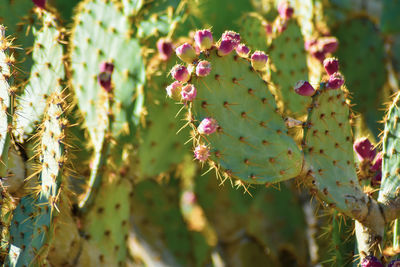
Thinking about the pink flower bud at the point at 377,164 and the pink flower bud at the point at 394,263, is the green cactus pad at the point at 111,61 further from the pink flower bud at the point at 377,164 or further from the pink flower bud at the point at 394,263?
the pink flower bud at the point at 394,263

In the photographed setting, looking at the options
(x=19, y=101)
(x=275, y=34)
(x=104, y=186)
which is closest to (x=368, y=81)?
(x=275, y=34)

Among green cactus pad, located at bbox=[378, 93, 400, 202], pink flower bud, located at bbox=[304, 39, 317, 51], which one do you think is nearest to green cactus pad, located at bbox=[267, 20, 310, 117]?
pink flower bud, located at bbox=[304, 39, 317, 51]

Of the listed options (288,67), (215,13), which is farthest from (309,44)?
(215,13)

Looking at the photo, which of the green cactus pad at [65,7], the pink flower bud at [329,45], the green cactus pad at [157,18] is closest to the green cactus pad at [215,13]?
the green cactus pad at [157,18]

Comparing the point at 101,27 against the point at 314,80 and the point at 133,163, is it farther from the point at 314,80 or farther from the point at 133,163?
the point at 314,80

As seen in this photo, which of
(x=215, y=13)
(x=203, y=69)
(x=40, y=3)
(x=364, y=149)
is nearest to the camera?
(x=203, y=69)

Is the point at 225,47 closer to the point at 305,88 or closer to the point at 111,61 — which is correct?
the point at 305,88
